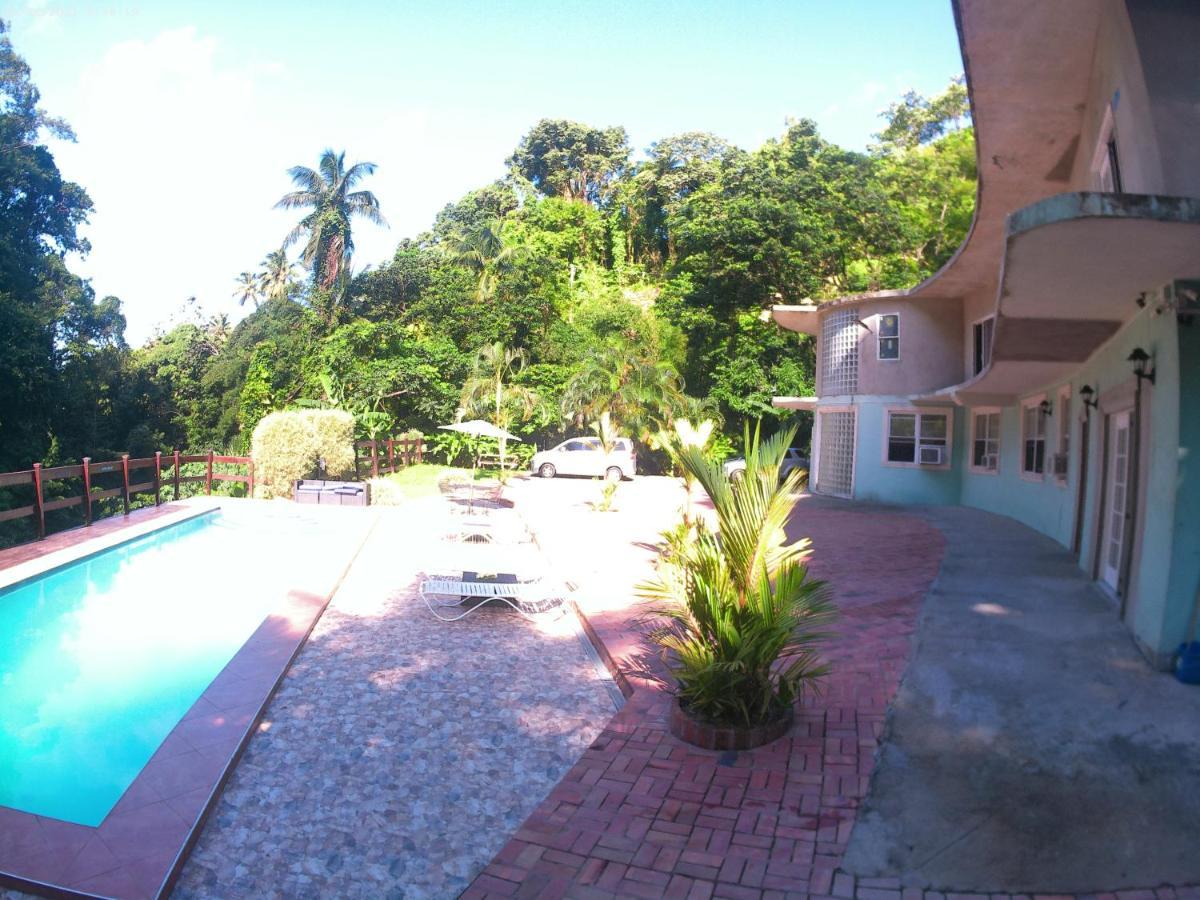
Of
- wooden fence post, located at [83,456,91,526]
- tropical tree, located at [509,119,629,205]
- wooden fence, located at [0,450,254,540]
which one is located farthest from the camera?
tropical tree, located at [509,119,629,205]

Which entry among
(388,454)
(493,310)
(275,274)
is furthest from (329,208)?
(275,274)

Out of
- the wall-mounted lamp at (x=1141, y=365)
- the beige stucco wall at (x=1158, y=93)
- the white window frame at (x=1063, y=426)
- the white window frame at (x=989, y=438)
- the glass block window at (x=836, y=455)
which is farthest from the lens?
the glass block window at (x=836, y=455)

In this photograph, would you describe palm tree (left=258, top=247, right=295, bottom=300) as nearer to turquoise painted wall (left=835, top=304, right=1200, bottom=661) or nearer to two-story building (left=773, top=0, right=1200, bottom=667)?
two-story building (left=773, top=0, right=1200, bottom=667)

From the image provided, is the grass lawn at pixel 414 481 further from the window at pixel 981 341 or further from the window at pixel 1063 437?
the window at pixel 1063 437

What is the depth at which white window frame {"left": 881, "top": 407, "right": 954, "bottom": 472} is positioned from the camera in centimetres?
1650

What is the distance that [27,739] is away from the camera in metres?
5.80

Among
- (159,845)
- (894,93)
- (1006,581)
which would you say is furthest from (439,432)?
(894,93)

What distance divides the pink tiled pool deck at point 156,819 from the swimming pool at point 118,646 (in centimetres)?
43

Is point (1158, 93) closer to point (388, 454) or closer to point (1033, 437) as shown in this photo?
point (1033, 437)

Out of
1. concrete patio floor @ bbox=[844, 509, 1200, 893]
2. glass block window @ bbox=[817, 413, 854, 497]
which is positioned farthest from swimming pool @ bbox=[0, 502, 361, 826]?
glass block window @ bbox=[817, 413, 854, 497]

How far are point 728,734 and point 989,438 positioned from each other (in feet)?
41.0

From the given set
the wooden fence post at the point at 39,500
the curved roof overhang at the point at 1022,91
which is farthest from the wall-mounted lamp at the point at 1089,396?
the wooden fence post at the point at 39,500

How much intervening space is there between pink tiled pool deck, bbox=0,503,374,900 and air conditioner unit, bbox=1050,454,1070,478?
31.6 feet

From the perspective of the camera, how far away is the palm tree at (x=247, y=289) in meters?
47.3
